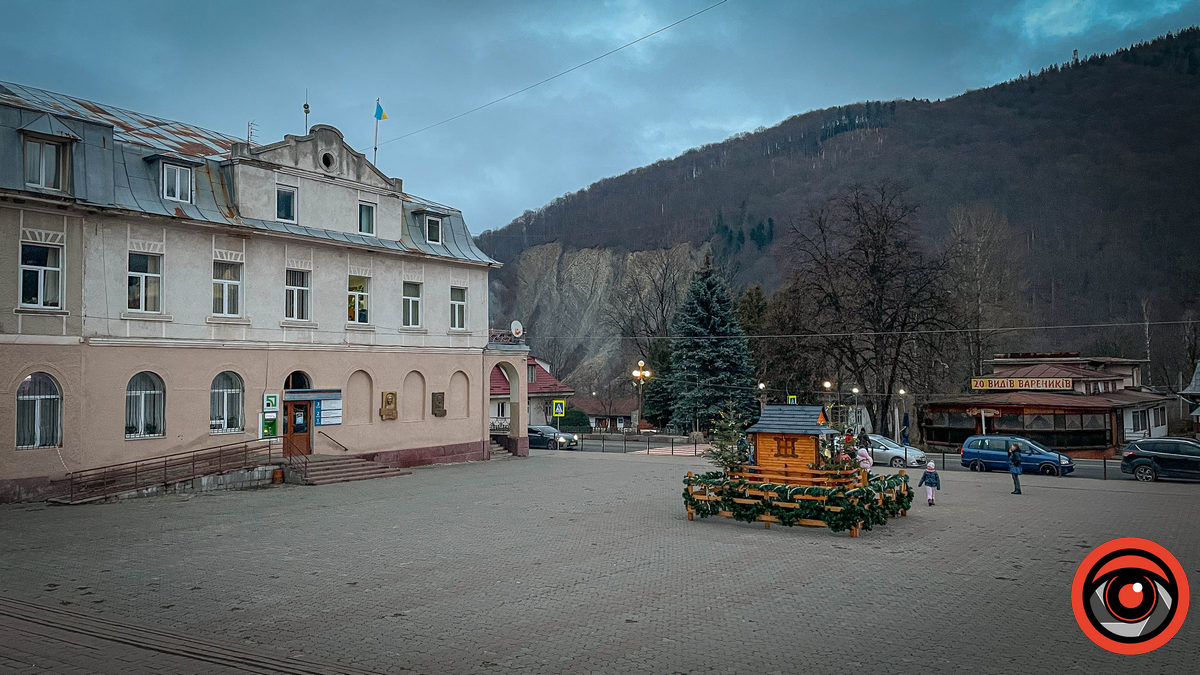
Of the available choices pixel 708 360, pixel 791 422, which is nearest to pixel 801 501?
pixel 791 422

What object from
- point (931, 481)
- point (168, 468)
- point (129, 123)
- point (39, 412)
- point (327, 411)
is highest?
point (129, 123)

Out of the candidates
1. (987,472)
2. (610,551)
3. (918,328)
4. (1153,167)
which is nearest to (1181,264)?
(1153,167)

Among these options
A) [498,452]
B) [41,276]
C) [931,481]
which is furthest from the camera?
[498,452]

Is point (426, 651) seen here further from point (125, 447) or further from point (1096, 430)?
point (1096, 430)

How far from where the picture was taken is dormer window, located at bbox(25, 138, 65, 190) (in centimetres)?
2162

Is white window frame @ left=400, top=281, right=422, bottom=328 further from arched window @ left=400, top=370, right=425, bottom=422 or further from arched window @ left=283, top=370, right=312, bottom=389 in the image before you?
arched window @ left=283, top=370, right=312, bottom=389

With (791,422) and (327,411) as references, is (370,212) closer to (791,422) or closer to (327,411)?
(327,411)

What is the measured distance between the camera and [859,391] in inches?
1713

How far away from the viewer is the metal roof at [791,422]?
19.5m

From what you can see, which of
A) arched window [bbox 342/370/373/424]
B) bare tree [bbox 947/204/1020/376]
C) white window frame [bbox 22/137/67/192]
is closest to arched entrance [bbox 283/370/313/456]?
arched window [bbox 342/370/373/424]

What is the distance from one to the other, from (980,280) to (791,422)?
1587 inches

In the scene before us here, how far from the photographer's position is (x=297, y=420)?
92.2 ft

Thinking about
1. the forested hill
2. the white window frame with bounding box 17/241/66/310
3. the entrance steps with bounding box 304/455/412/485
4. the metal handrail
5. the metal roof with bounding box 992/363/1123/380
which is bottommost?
the entrance steps with bounding box 304/455/412/485

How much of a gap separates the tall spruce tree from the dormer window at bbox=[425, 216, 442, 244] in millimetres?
22059
